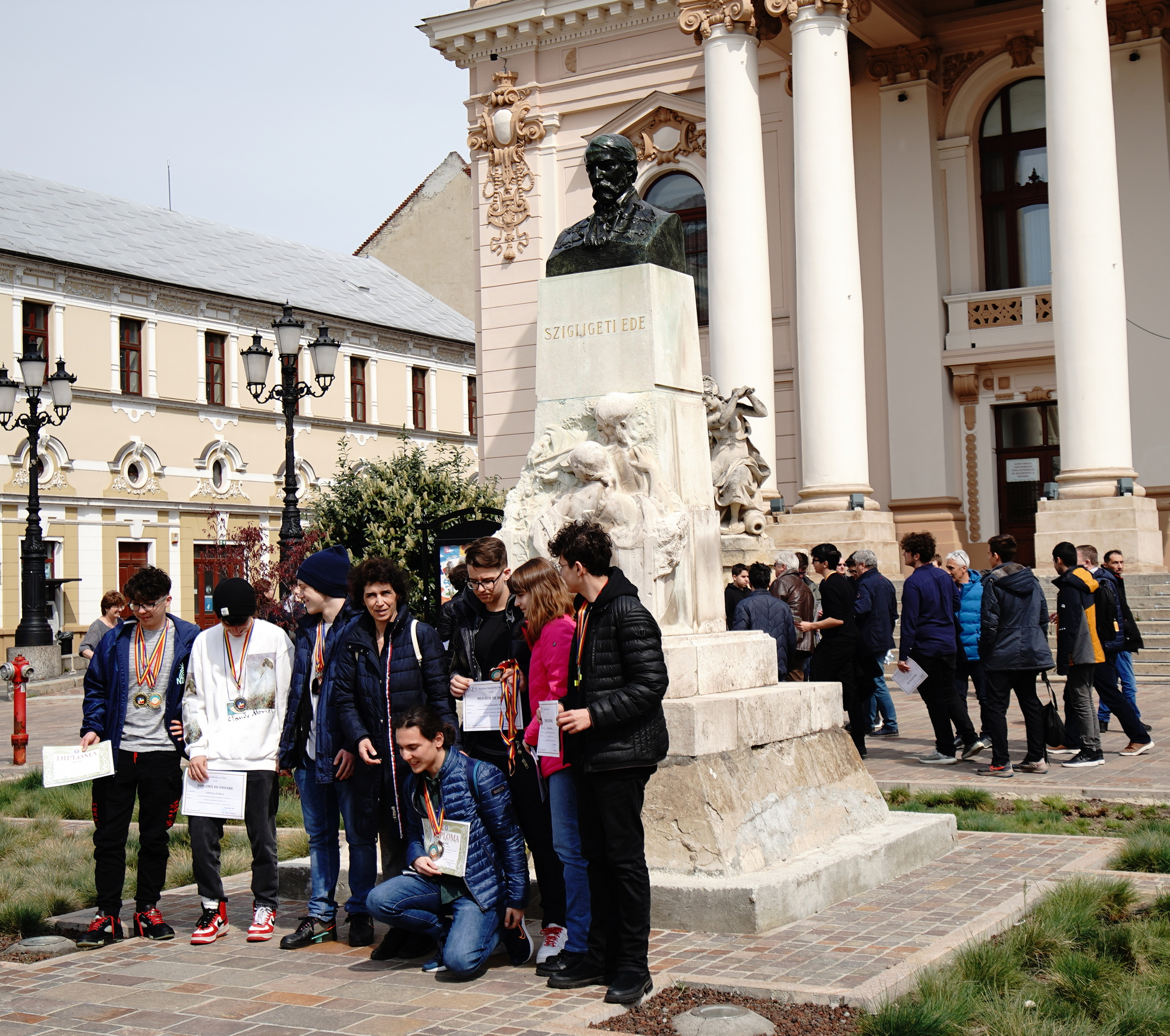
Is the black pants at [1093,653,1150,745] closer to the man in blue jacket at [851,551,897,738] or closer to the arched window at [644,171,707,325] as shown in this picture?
the man in blue jacket at [851,551,897,738]

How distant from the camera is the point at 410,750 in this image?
245 inches

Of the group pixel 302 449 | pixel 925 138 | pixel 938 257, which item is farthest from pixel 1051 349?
pixel 302 449

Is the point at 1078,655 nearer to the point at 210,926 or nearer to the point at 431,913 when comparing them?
the point at 431,913

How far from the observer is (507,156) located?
2991 centimetres

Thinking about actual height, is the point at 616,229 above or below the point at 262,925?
above

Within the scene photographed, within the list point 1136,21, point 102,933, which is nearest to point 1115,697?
point 102,933

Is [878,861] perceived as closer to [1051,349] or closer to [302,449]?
[1051,349]

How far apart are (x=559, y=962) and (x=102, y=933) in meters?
2.38

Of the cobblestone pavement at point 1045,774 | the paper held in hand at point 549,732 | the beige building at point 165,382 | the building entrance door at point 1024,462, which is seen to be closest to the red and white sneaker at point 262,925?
the paper held in hand at point 549,732

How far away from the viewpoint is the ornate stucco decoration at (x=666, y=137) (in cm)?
2861

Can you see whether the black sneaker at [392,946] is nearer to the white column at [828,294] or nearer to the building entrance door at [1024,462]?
the white column at [828,294]

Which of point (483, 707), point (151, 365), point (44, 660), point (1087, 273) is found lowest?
point (44, 660)

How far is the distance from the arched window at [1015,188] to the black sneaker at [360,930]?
74.8ft

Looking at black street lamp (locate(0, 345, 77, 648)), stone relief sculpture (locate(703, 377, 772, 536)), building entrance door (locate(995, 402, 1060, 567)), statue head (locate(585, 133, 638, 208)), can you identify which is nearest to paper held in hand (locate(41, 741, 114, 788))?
statue head (locate(585, 133, 638, 208))
